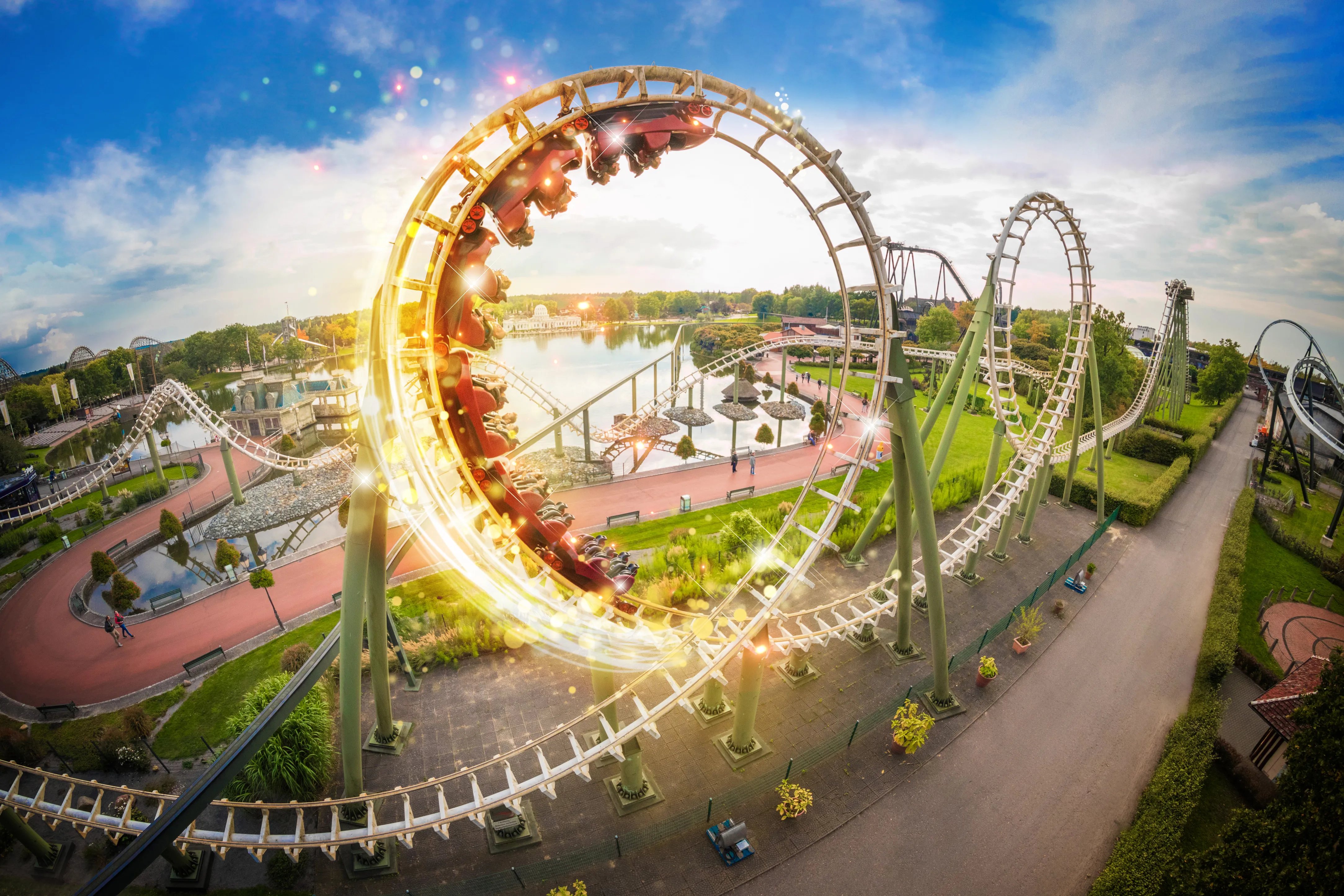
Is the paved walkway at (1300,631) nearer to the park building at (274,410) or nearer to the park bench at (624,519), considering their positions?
the park bench at (624,519)

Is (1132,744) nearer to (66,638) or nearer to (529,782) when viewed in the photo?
(529,782)

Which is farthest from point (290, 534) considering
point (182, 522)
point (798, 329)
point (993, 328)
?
point (798, 329)

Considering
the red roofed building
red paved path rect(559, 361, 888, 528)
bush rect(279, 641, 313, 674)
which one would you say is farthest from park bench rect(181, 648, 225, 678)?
the red roofed building

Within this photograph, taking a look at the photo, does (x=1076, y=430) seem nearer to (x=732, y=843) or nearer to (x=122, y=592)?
(x=732, y=843)

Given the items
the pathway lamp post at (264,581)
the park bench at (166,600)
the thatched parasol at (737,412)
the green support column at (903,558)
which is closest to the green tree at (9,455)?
the park bench at (166,600)

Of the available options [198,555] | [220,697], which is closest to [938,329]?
[220,697]

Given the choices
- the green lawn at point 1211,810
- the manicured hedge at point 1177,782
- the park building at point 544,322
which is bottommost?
the green lawn at point 1211,810

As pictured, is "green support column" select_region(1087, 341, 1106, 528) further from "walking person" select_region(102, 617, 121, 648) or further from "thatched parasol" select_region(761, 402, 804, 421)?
"walking person" select_region(102, 617, 121, 648)
